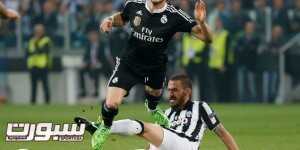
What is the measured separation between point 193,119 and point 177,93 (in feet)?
1.27

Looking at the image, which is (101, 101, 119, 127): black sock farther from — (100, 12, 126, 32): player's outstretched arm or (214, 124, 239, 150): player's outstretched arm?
(214, 124, 239, 150): player's outstretched arm

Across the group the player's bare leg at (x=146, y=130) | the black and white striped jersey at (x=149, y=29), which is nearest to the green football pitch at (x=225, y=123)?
the black and white striped jersey at (x=149, y=29)

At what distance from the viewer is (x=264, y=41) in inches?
1140

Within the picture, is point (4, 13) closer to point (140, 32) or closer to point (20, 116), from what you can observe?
point (140, 32)

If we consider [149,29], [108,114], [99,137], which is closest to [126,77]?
[149,29]

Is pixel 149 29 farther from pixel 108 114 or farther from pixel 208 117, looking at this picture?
pixel 208 117

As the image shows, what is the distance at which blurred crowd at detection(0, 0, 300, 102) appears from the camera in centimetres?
2811

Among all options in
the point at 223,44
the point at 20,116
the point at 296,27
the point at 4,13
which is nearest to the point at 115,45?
the point at 223,44

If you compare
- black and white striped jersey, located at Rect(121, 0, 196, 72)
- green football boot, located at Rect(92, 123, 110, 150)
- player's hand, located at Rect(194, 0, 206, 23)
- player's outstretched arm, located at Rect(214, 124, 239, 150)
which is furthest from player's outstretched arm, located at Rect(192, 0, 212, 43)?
green football boot, located at Rect(92, 123, 110, 150)

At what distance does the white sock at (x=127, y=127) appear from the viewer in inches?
462

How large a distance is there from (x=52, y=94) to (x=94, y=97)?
1.19m

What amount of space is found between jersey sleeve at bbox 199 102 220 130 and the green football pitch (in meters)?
3.66

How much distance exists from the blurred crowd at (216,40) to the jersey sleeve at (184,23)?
13.6 metres

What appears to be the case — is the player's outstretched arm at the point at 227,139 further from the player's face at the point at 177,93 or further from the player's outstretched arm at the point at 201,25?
the player's outstretched arm at the point at 201,25
